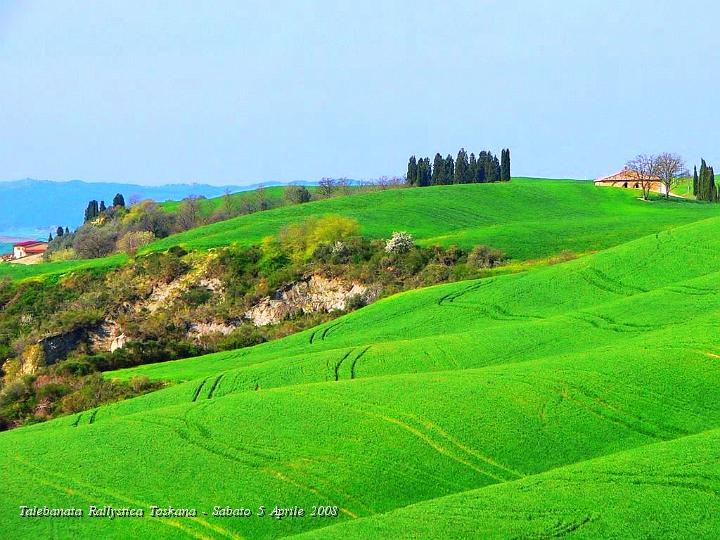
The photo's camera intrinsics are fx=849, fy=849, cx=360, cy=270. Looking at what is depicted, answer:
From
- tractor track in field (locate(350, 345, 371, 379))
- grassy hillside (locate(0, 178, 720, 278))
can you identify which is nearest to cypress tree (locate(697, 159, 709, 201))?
grassy hillside (locate(0, 178, 720, 278))

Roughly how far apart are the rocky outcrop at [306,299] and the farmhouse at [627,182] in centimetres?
8255

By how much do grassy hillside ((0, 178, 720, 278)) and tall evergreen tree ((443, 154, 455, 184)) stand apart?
14287 millimetres

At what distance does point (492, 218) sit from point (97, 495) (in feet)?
304

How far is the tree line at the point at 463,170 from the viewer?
502 ft

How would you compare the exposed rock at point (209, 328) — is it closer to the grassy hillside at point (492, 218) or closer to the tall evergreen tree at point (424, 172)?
the grassy hillside at point (492, 218)

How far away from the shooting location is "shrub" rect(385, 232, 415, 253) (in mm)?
81000

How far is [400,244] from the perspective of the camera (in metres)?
81.3

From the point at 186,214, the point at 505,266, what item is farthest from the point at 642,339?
the point at 186,214

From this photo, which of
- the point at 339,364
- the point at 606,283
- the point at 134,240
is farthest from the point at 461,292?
the point at 134,240

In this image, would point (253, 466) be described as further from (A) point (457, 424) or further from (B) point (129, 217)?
(B) point (129, 217)

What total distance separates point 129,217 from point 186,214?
1031 centimetres

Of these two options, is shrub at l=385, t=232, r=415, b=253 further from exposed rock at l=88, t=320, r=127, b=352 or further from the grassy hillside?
exposed rock at l=88, t=320, r=127, b=352

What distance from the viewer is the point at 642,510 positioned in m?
19.8

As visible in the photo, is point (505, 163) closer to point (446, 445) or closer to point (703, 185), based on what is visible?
point (703, 185)
